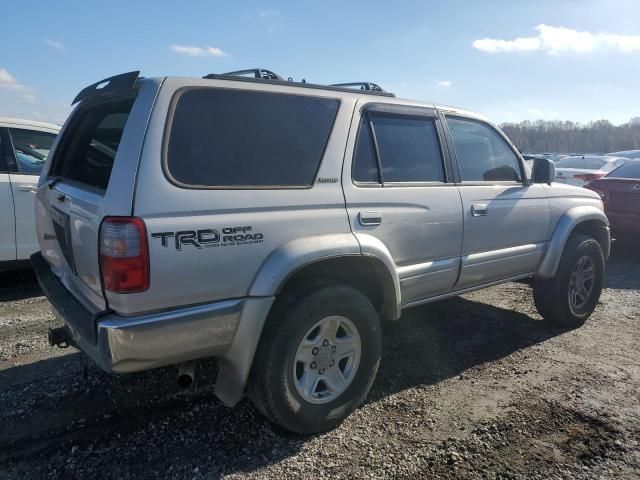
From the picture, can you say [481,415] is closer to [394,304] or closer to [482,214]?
[394,304]

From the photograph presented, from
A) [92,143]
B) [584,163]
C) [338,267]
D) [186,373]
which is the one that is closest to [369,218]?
[338,267]

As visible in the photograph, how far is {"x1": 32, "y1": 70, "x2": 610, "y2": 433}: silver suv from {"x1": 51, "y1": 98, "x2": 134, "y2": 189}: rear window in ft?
0.05

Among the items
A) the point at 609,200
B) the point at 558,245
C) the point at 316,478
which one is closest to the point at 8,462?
the point at 316,478

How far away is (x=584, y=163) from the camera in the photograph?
12898 millimetres

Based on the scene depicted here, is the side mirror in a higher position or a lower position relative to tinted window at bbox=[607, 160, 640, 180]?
higher

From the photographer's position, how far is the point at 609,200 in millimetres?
7973

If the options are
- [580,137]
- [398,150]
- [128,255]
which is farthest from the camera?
[580,137]

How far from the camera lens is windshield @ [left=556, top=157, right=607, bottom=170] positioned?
12.6 meters

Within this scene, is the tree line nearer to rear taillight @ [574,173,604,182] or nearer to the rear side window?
rear taillight @ [574,173,604,182]

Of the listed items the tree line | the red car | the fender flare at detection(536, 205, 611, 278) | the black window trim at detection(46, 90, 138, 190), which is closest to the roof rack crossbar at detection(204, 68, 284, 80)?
the black window trim at detection(46, 90, 138, 190)

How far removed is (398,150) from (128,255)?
195cm

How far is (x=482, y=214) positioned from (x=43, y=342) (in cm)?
367

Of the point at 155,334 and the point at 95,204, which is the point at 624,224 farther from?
the point at 95,204

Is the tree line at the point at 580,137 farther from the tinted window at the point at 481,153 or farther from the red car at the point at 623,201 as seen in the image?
the tinted window at the point at 481,153
